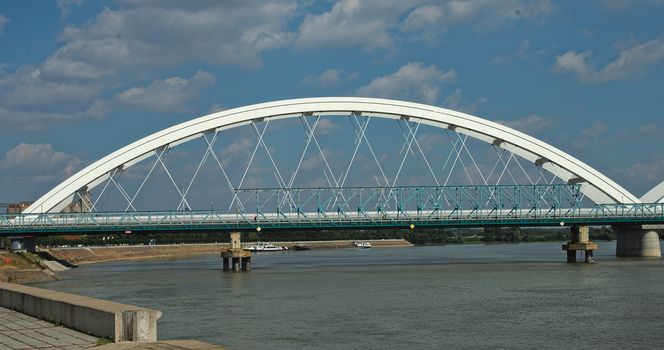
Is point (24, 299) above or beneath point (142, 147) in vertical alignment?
beneath

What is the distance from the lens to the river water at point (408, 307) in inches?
1099

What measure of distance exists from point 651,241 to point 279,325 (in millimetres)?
65136

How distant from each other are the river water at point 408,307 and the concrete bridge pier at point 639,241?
2439cm

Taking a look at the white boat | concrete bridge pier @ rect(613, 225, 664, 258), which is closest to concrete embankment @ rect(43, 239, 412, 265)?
the white boat

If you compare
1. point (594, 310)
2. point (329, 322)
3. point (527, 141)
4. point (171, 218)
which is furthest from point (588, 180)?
point (329, 322)

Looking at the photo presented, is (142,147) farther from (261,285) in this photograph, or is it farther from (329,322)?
(329,322)

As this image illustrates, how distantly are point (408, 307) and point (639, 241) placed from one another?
58004 millimetres

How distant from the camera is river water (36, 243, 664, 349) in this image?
1099 inches

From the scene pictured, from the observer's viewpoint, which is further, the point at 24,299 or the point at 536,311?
the point at 536,311

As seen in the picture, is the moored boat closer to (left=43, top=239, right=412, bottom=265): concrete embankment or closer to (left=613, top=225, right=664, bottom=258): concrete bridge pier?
(left=43, top=239, right=412, bottom=265): concrete embankment

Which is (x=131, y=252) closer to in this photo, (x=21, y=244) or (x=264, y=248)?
(x=264, y=248)

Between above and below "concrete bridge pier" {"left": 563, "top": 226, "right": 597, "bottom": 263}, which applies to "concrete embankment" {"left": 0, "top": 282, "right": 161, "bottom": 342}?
above

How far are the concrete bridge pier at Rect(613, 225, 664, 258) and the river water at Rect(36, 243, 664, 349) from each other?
960 inches

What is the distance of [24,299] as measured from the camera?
2302 centimetres
